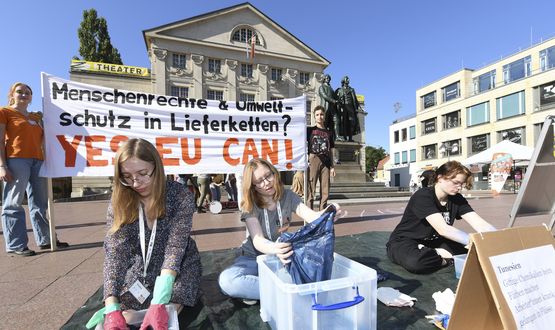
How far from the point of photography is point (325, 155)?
537cm

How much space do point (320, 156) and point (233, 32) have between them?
2893 centimetres

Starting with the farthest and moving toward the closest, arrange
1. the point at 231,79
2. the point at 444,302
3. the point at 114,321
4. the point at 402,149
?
the point at 402,149, the point at 231,79, the point at 444,302, the point at 114,321

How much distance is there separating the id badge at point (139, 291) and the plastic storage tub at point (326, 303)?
2.30ft

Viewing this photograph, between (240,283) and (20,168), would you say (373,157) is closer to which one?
(20,168)

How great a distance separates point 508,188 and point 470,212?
82.4 ft

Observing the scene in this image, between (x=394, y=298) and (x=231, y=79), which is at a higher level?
(x=231, y=79)

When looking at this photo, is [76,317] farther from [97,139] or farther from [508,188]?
[508,188]

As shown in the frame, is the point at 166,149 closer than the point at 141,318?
No

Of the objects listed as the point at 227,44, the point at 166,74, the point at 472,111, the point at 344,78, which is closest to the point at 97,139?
the point at 344,78

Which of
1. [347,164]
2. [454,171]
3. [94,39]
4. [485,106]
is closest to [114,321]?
[454,171]

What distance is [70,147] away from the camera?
383 centimetres

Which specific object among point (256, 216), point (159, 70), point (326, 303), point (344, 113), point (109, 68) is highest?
point (109, 68)

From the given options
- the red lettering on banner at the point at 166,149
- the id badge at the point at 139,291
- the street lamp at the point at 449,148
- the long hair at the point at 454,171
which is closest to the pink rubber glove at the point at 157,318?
the id badge at the point at 139,291

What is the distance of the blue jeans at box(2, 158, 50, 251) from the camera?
338cm
